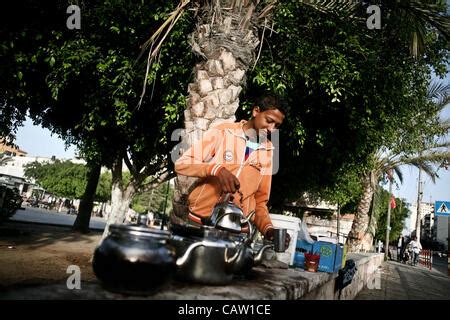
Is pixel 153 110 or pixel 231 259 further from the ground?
pixel 153 110

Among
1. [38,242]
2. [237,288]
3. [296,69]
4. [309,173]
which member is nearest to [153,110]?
[296,69]

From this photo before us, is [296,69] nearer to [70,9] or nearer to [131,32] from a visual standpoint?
[131,32]

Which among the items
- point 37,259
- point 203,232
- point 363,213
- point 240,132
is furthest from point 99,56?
point 363,213

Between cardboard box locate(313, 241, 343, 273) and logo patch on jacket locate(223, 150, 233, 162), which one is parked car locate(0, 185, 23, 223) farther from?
logo patch on jacket locate(223, 150, 233, 162)

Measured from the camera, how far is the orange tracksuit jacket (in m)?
2.11

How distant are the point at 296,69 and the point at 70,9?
4842 mm

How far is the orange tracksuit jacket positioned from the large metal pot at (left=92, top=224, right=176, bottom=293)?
762 millimetres

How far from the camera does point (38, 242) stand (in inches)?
470

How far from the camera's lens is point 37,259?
28.8ft

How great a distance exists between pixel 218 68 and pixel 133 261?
12.9 ft

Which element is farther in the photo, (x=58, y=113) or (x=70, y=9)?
(x=58, y=113)

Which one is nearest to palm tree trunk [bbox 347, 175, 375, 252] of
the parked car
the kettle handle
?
the parked car
